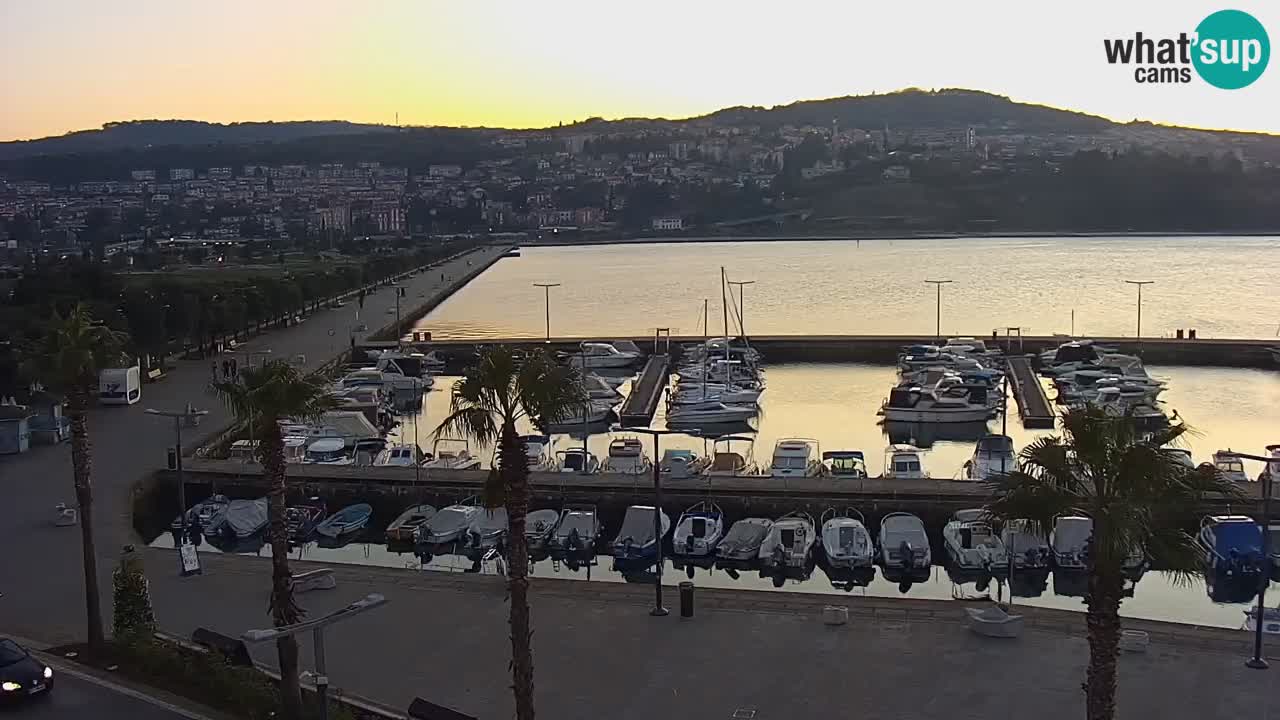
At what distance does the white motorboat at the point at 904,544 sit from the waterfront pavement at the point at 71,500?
9.39 meters

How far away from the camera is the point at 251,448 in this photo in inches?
779

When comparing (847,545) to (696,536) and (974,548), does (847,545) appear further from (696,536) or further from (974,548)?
(696,536)

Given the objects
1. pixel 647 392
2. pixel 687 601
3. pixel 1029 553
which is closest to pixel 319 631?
pixel 687 601

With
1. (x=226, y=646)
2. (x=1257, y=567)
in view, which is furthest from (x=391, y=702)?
(x=1257, y=567)

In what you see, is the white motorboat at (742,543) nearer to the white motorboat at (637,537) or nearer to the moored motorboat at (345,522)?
the white motorboat at (637,537)

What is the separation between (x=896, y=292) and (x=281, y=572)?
2285 inches

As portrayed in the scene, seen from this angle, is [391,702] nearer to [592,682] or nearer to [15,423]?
[592,682]

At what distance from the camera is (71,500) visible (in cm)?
1577

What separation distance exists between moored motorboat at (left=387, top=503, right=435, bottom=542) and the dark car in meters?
8.03

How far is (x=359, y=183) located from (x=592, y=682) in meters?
184

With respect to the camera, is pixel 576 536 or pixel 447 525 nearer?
pixel 576 536

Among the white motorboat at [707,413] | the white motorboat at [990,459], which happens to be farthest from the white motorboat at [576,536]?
the white motorboat at [707,413]

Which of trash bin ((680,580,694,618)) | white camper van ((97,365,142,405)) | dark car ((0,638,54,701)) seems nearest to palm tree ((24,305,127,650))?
dark car ((0,638,54,701))

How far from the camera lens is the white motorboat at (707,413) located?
2617 cm
